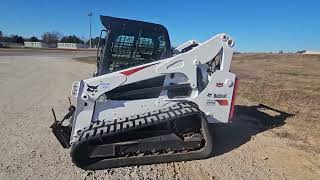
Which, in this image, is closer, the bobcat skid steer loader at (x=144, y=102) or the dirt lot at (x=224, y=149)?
the dirt lot at (x=224, y=149)

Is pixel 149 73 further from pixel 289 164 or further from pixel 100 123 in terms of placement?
pixel 289 164

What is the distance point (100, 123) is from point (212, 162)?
1877mm

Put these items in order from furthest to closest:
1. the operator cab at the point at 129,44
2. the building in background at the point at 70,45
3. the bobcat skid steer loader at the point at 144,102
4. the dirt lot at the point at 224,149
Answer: the building in background at the point at 70,45, the operator cab at the point at 129,44, the bobcat skid steer loader at the point at 144,102, the dirt lot at the point at 224,149

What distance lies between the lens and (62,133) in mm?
6199

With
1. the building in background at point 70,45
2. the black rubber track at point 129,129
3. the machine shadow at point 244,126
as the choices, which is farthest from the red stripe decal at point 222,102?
the building in background at point 70,45

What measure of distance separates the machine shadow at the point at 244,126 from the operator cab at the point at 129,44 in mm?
1750

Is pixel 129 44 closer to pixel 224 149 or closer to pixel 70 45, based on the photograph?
pixel 224 149

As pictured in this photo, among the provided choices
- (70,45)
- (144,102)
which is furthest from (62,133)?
(70,45)

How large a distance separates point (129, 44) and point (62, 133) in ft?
6.40

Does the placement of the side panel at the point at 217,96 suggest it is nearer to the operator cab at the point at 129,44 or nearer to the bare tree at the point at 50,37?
the operator cab at the point at 129,44

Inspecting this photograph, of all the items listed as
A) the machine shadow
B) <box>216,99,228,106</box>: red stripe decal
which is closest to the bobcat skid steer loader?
<box>216,99,228,106</box>: red stripe decal

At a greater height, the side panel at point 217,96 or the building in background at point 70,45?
the side panel at point 217,96

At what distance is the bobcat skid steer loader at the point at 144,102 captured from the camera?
574 centimetres

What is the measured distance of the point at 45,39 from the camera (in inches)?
5758
